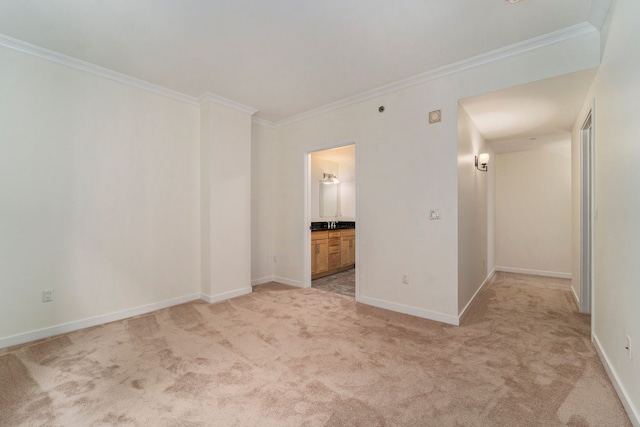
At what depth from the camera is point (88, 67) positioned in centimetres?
297

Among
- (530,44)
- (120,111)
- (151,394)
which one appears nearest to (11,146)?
(120,111)

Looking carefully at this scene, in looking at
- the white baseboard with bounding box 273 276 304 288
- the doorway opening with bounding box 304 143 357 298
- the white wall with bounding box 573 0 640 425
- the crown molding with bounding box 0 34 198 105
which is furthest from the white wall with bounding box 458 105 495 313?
the crown molding with bounding box 0 34 198 105

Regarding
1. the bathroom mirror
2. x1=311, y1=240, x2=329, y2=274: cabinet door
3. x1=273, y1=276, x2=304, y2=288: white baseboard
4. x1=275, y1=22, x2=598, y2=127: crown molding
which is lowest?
x1=273, y1=276, x2=304, y2=288: white baseboard

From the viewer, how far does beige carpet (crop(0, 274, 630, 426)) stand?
5.51 feet

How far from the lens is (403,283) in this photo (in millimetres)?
3396

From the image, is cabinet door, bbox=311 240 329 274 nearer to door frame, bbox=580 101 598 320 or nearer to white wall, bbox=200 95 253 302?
white wall, bbox=200 95 253 302

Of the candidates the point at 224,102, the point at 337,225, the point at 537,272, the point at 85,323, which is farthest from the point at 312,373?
the point at 537,272

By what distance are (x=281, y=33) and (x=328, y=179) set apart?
13.6ft

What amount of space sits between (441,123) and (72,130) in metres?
3.82

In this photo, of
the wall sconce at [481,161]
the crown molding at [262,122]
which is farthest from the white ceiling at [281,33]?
the wall sconce at [481,161]

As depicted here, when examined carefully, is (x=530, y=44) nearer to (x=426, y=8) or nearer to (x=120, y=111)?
(x=426, y=8)

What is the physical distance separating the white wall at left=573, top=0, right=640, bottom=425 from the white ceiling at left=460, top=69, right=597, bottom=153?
1.16ft

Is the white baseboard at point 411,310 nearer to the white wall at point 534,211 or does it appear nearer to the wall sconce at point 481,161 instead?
the wall sconce at point 481,161

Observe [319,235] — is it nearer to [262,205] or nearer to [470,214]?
[262,205]
